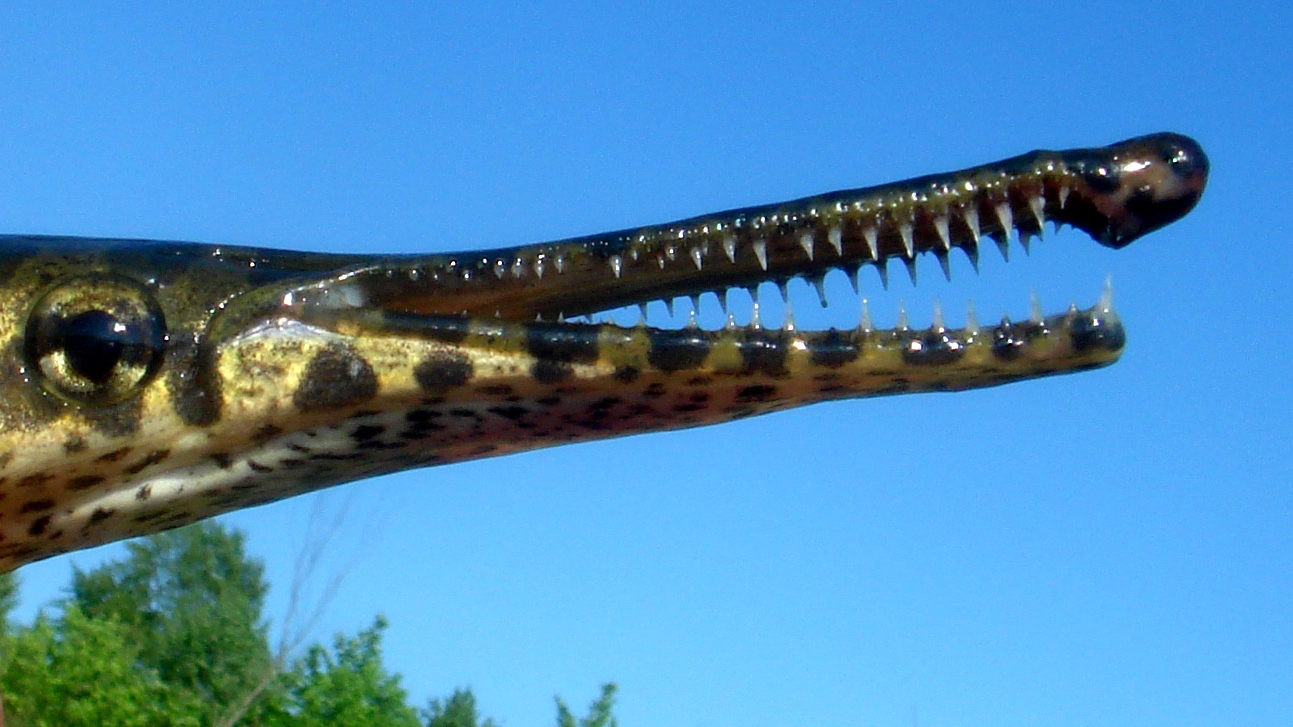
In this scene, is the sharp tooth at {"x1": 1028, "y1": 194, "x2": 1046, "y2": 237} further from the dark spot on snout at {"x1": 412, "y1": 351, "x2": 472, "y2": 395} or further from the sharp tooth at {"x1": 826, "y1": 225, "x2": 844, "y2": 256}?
the dark spot on snout at {"x1": 412, "y1": 351, "x2": 472, "y2": 395}

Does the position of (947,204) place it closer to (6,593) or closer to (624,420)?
(624,420)

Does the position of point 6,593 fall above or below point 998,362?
above

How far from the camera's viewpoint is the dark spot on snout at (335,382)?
465cm

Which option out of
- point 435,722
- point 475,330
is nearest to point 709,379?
point 475,330

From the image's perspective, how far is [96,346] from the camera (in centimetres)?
461

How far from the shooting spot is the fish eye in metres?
4.61

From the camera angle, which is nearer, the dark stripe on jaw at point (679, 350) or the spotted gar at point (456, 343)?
the spotted gar at point (456, 343)

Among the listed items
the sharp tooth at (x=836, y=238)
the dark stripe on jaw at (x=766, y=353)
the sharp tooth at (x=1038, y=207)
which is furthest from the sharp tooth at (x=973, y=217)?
the dark stripe on jaw at (x=766, y=353)

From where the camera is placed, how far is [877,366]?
4391 millimetres

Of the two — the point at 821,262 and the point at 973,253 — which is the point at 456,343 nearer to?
the point at 821,262

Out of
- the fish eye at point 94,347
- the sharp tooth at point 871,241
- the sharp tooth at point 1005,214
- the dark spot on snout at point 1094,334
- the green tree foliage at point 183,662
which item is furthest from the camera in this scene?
the green tree foliage at point 183,662

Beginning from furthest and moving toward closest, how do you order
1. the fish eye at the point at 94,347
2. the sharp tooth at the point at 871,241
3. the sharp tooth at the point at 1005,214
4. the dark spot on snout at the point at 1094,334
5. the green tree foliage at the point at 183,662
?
1. the green tree foliage at the point at 183,662
2. the fish eye at the point at 94,347
3. the sharp tooth at the point at 871,241
4. the sharp tooth at the point at 1005,214
5. the dark spot on snout at the point at 1094,334

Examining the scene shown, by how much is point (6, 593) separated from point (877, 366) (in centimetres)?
5358

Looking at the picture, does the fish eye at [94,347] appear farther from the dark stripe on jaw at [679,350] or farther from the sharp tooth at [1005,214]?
the sharp tooth at [1005,214]
